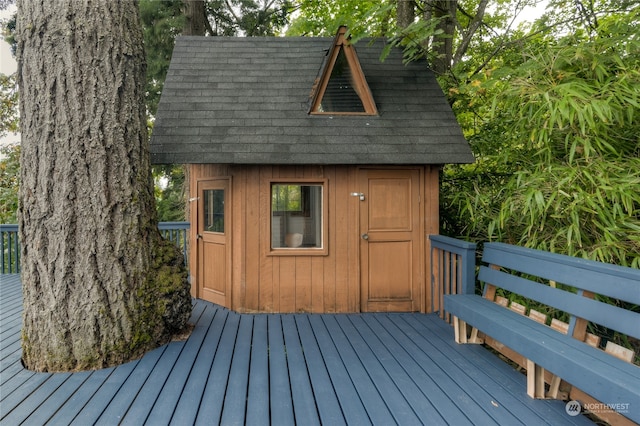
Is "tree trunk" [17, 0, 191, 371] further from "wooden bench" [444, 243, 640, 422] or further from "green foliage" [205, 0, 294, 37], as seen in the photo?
"green foliage" [205, 0, 294, 37]

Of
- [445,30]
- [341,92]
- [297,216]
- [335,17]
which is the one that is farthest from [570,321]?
[335,17]

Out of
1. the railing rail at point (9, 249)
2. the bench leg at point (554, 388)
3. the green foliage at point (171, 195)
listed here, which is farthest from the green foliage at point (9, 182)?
the bench leg at point (554, 388)

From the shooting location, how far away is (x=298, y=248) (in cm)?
472

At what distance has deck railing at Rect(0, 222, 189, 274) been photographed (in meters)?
6.24

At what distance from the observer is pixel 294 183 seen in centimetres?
472

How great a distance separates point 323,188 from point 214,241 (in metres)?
1.59

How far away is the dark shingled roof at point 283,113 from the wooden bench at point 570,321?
185 centimetres

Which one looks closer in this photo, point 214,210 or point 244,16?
point 214,210

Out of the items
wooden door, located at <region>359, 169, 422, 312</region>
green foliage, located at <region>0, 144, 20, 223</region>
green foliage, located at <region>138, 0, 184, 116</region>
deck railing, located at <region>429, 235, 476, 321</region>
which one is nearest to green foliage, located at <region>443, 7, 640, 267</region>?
deck railing, located at <region>429, 235, 476, 321</region>

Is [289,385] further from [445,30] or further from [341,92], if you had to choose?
[445,30]

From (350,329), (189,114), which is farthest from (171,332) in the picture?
(189,114)

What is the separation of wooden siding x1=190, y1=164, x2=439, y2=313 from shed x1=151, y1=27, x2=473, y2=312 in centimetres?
1

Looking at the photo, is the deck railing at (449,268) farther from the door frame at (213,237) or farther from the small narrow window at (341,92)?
the door frame at (213,237)

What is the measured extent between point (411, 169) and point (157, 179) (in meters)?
8.09
